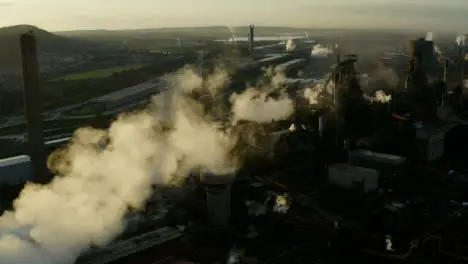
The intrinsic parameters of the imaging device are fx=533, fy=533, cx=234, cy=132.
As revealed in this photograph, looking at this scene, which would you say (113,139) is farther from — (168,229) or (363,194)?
(363,194)

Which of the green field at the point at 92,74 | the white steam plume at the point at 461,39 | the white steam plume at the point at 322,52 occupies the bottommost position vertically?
the green field at the point at 92,74

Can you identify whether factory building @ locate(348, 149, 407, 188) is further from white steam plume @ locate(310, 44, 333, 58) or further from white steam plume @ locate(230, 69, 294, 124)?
white steam plume @ locate(310, 44, 333, 58)

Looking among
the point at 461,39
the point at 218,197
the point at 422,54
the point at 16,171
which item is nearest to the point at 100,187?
the point at 218,197

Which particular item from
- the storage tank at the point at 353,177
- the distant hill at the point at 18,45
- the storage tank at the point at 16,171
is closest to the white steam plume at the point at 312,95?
the storage tank at the point at 353,177

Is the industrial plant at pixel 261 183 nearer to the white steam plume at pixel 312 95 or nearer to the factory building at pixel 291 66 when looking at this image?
the white steam plume at pixel 312 95

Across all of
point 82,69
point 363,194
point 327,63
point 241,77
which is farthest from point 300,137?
point 82,69

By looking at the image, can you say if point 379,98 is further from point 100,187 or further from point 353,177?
point 100,187

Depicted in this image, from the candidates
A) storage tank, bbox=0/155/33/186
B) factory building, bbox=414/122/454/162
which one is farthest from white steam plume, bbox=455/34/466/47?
storage tank, bbox=0/155/33/186
